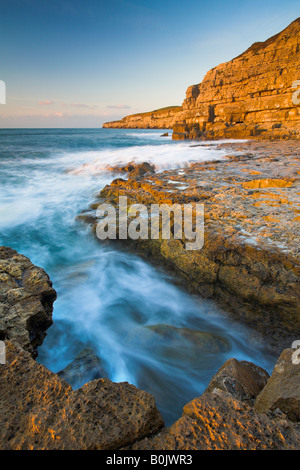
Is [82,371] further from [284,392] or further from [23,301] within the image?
[284,392]

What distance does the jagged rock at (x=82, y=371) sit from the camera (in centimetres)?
232

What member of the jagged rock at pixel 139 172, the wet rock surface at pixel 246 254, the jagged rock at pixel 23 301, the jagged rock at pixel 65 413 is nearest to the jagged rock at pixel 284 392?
the jagged rock at pixel 65 413

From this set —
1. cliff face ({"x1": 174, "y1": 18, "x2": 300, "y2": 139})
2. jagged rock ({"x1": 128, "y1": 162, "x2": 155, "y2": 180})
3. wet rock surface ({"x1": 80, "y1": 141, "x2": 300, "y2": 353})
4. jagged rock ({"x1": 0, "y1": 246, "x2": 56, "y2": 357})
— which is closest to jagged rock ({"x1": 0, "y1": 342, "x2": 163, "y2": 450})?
jagged rock ({"x1": 0, "y1": 246, "x2": 56, "y2": 357})

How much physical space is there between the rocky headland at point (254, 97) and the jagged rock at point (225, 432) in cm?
2306

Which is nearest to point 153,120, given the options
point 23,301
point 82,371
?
point 23,301

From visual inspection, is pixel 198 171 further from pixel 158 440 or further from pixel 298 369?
pixel 158 440

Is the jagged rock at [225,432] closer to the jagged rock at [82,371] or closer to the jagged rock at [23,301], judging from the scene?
the jagged rock at [82,371]

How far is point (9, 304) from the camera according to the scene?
236 centimetres

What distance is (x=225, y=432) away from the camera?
1174 mm

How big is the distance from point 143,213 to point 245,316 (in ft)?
8.81

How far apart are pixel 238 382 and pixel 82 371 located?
154cm

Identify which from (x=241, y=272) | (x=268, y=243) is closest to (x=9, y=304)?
(x=241, y=272)

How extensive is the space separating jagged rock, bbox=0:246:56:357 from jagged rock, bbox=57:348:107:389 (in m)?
0.39

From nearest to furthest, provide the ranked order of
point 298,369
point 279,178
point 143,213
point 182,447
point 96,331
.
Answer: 1. point 182,447
2. point 298,369
3. point 96,331
4. point 143,213
5. point 279,178
